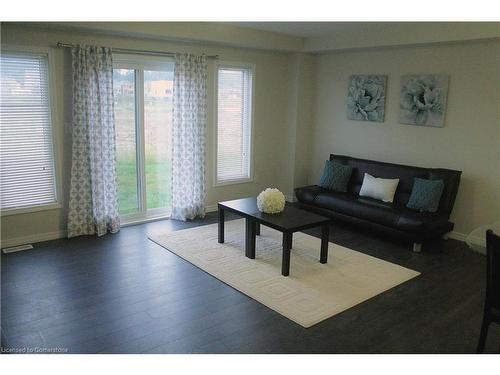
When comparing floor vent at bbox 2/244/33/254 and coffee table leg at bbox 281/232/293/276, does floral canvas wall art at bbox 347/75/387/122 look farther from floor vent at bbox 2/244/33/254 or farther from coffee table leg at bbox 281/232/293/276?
floor vent at bbox 2/244/33/254

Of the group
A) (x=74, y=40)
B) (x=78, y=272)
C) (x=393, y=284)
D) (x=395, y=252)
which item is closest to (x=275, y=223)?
(x=393, y=284)

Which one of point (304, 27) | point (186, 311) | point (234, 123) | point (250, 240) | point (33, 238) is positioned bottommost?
point (186, 311)

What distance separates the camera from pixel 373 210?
5242 mm

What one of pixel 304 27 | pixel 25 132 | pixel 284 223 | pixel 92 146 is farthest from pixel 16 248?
pixel 304 27

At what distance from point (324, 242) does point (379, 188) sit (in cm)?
157

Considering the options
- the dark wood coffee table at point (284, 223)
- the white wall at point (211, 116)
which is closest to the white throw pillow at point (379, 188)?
the dark wood coffee table at point (284, 223)

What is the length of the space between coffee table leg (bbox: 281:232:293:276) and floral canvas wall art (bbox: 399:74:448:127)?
2.75 m

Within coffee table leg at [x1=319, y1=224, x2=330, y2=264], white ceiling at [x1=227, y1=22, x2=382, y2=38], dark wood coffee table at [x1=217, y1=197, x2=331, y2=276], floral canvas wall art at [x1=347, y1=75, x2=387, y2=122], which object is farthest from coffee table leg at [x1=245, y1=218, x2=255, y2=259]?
floral canvas wall art at [x1=347, y1=75, x2=387, y2=122]

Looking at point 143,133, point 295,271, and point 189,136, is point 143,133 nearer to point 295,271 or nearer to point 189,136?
point 189,136

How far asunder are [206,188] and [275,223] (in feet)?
7.51

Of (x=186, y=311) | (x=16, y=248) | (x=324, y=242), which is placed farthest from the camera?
(x=16, y=248)

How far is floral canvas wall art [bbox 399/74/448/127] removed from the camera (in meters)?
5.42

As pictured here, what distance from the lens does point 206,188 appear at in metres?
6.35

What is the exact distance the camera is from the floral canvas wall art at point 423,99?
542 centimetres
